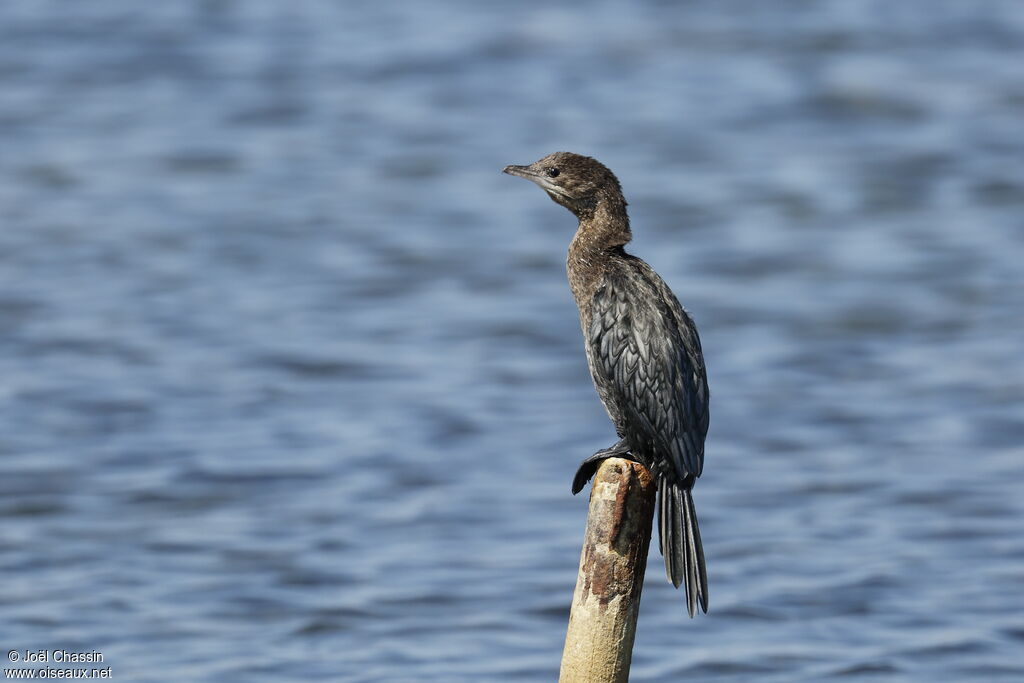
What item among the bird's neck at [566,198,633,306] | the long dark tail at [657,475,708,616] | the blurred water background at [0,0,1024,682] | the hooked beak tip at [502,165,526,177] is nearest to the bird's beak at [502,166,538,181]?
the hooked beak tip at [502,165,526,177]

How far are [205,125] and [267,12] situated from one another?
3.73 meters

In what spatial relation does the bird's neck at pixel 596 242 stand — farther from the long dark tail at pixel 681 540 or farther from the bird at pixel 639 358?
the long dark tail at pixel 681 540

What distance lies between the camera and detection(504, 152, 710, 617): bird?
6.11m

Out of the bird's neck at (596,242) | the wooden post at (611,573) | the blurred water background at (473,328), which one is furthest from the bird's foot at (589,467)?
the blurred water background at (473,328)

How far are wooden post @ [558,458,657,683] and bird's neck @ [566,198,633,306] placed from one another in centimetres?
102

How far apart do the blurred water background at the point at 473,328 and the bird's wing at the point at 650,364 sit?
2.88 meters

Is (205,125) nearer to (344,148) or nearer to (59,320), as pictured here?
(344,148)

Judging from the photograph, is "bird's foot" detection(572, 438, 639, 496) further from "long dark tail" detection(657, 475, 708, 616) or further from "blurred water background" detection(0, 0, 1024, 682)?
"blurred water background" detection(0, 0, 1024, 682)

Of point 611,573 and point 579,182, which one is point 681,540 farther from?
point 579,182

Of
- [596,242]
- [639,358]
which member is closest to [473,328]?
[596,242]

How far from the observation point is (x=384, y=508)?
36.3 feet

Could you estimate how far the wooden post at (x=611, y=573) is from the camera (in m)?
5.71

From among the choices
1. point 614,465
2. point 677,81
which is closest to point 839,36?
point 677,81

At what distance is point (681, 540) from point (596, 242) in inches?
50.6
